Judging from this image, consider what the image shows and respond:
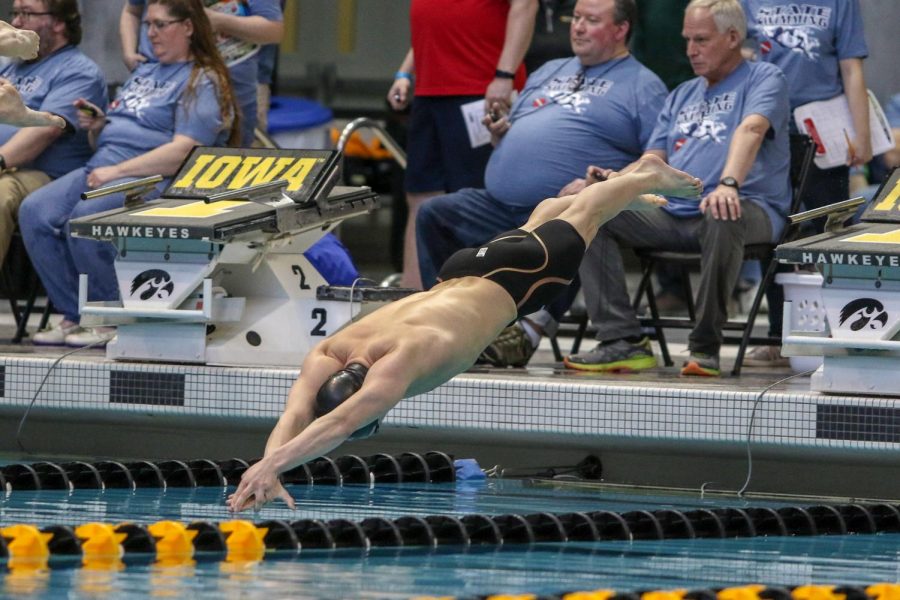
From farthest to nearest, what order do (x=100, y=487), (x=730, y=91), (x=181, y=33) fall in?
(x=181, y=33), (x=730, y=91), (x=100, y=487)

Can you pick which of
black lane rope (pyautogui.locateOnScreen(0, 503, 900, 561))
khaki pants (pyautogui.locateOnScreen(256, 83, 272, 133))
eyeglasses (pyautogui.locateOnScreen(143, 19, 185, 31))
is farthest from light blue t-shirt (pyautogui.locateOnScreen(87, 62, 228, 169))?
black lane rope (pyautogui.locateOnScreen(0, 503, 900, 561))

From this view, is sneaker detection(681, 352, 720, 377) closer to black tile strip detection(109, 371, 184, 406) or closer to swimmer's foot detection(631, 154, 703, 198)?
swimmer's foot detection(631, 154, 703, 198)

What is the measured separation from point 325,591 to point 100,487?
6.02ft

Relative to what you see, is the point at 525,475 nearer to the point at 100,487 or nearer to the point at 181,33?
the point at 100,487

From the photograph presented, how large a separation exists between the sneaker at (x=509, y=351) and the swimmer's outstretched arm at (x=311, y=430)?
211 cm

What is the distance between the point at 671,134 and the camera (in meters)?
6.75

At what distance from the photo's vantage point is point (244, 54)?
7.57 metres

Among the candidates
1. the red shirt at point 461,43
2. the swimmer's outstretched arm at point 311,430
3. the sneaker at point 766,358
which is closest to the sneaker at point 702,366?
the sneaker at point 766,358

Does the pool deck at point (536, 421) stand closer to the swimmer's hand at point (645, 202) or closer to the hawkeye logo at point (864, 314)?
the hawkeye logo at point (864, 314)

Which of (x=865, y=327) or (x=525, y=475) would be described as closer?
(x=865, y=327)

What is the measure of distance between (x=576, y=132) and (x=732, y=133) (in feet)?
2.11

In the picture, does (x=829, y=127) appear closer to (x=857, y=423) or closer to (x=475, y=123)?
(x=475, y=123)

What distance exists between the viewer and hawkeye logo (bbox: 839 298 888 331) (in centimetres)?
572

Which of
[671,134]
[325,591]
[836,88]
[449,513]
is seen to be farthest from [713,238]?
[325,591]
